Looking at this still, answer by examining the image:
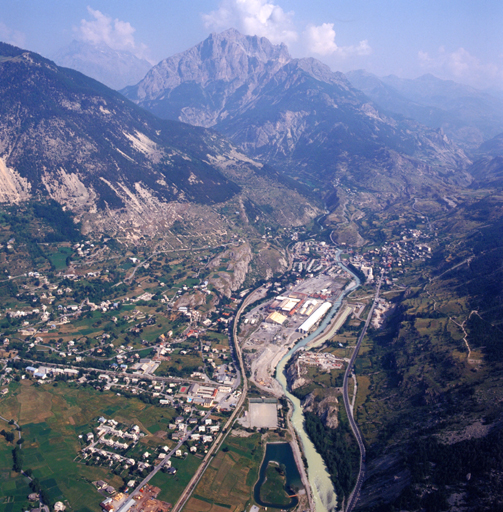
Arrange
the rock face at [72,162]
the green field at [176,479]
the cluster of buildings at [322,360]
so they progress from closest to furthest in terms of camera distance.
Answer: the green field at [176,479] < the cluster of buildings at [322,360] < the rock face at [72,162]

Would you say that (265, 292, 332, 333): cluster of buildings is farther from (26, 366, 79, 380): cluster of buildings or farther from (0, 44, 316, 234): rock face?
(0, 44, 316, 234): rock face

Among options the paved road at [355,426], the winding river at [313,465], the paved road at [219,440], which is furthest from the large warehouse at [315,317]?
the paved road at [219,440]

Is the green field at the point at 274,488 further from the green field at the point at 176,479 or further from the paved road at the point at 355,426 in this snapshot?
the green field at the point at 176,479

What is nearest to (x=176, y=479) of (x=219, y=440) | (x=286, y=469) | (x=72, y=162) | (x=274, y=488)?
(x=219, y=440)

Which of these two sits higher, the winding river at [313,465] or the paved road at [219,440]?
the paved road at [219,440]

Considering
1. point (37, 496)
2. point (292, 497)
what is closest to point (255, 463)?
point (292, 497)

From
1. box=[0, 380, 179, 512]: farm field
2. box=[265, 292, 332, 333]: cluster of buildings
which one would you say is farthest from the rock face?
box=[0, 380, 179, 512]: farm field

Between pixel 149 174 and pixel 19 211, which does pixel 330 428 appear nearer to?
pixel 19 211
